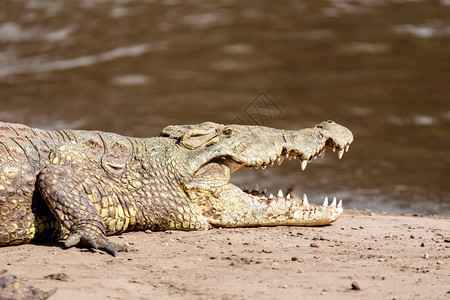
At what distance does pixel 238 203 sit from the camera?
5414 millimetres

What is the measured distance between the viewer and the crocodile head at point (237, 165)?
17.7ft

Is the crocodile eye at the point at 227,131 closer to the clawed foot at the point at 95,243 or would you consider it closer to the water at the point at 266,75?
the clawed foot at the point at 95,243

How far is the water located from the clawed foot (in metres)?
4.92

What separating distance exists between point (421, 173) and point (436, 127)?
2.57m

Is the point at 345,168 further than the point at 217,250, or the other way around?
the point at 345,168

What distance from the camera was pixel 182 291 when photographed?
3639 mm

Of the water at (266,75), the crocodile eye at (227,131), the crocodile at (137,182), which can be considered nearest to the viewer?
the crocodile at (137,182)

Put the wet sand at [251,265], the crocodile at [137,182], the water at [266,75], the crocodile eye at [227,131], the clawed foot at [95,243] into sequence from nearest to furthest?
the wet sand at [251,265] < the clawed foot at [95,243] < the crocodile at [137,182] < the crocodile eye at [227,131] < the water at [266,75]

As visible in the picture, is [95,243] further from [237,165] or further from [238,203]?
[237,165]

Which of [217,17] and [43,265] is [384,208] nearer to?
[43,265]

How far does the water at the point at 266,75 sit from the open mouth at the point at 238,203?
11.0 ft

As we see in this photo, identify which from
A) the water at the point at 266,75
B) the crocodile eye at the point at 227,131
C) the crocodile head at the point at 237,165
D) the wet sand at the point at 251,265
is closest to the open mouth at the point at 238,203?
the crocodile head at the point at 237,165

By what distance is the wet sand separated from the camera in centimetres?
361

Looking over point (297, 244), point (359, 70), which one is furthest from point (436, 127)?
point (297, 244)
